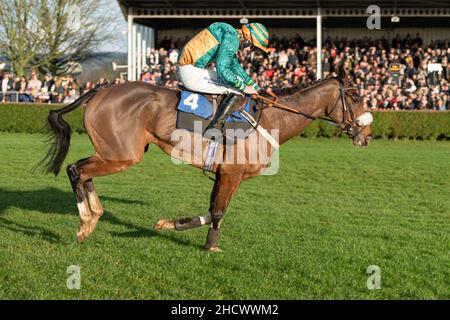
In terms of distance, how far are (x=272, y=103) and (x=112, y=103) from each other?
1.52m

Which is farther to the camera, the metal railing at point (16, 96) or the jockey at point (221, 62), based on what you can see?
the metal railing at point (16, 96)

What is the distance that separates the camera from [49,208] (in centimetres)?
912

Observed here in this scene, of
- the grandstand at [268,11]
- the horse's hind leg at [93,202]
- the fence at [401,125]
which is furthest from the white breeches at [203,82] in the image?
the grandstand at [268,11]

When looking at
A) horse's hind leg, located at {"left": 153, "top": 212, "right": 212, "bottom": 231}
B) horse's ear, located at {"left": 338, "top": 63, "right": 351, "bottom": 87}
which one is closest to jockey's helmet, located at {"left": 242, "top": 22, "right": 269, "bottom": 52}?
horse's ear, located at {"left": 338, "top": 63, "right": 351, "bottom": 87}

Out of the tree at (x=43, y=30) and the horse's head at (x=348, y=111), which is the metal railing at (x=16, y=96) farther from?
the horse's head at (x=348, y=111)

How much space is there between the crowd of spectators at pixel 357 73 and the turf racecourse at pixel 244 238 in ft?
30.7

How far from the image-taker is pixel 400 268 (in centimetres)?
609

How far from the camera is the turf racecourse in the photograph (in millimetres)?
5379

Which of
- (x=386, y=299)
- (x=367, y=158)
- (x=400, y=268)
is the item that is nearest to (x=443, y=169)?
(x=367, y=158)

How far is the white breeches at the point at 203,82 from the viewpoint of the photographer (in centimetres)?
687

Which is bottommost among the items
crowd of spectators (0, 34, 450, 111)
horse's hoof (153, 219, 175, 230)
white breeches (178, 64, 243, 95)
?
horse's hoof (153, 219, 175, 230)

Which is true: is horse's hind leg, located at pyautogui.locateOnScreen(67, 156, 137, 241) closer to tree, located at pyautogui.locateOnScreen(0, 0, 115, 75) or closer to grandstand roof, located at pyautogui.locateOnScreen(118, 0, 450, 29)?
grandstand roof, located at pyautogui.locateOnScreen(118, 0, 450, 29)

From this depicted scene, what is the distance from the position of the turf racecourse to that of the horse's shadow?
0.02m
